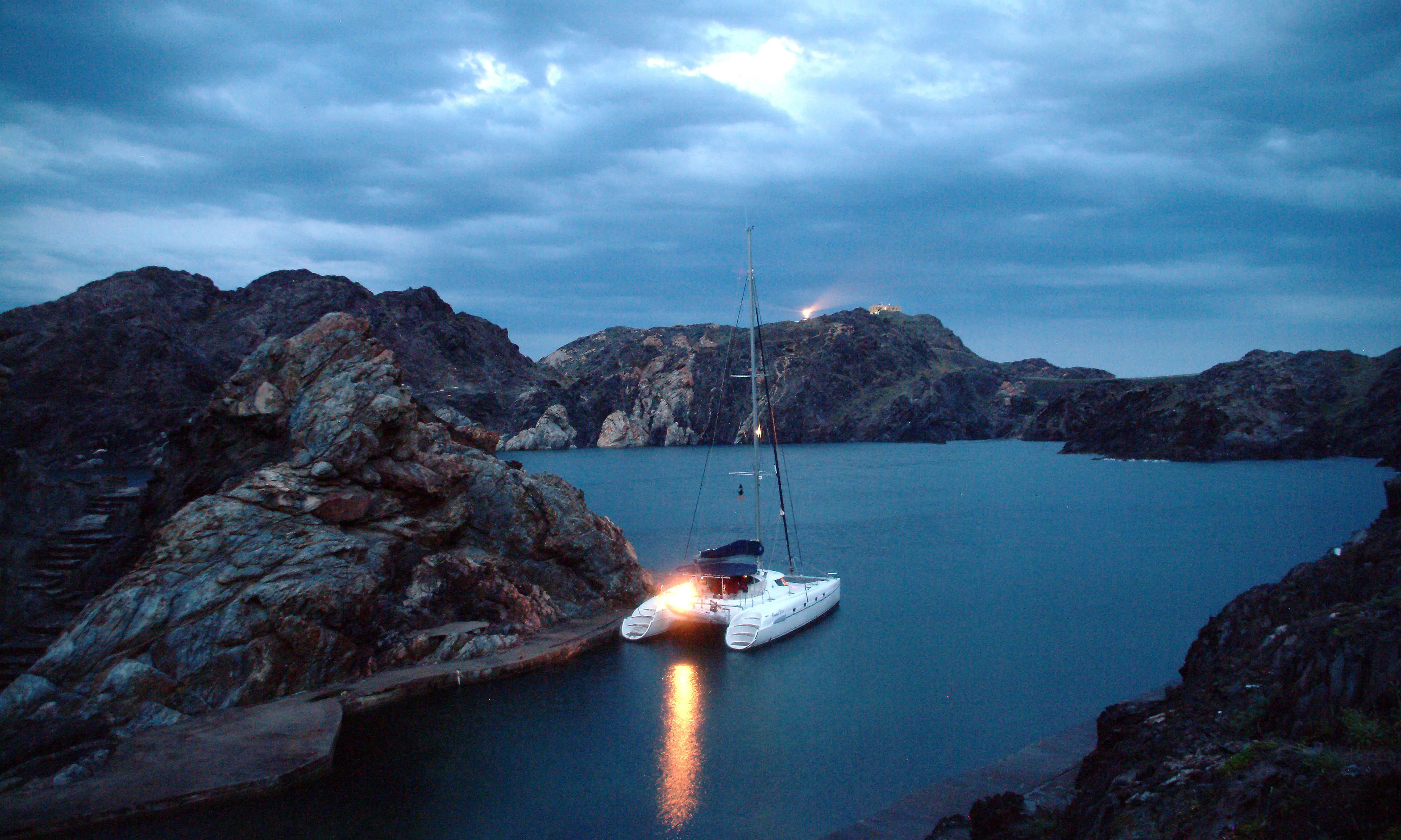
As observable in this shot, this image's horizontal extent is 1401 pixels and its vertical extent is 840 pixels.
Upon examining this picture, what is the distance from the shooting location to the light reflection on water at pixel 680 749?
15500 millimetres

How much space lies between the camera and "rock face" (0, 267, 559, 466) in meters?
90.9

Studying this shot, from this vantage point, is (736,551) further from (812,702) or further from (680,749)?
(680,749)

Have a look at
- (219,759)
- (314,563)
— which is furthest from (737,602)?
(219,759)

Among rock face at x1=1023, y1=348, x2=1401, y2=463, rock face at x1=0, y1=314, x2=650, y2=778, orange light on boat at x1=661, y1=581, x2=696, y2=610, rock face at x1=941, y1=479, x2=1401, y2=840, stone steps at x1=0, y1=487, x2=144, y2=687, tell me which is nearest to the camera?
rock face at x1=941, y1=479, x2=1401, y2=840

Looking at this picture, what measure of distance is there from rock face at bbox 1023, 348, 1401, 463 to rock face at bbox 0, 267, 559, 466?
112407mm

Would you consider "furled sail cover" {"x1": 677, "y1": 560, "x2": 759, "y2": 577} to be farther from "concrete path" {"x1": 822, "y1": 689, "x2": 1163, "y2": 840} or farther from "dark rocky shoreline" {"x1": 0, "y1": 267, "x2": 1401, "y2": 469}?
"dark rocky shoreline" {"x1": 0, "y1": 267, "x2": 1401, "y2": 469}

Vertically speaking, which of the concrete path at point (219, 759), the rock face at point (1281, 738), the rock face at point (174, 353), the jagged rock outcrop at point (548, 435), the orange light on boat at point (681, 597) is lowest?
the concrete path at point (219, 759)

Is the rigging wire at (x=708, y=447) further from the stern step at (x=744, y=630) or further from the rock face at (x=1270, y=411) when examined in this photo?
the rock face at (x=1270, y=411)

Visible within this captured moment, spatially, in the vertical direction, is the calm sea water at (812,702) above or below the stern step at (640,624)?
below

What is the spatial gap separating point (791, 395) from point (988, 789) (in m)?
165

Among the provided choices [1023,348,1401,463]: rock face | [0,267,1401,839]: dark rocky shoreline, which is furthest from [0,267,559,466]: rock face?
[1023,348,1401,463]: rock face

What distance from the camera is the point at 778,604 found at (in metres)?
26.9

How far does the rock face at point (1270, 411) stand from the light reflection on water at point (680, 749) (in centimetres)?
10769

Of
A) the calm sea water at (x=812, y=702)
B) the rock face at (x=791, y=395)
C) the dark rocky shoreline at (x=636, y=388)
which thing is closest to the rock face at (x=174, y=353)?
the dark rocky shoreline at (x=636, y=388)
